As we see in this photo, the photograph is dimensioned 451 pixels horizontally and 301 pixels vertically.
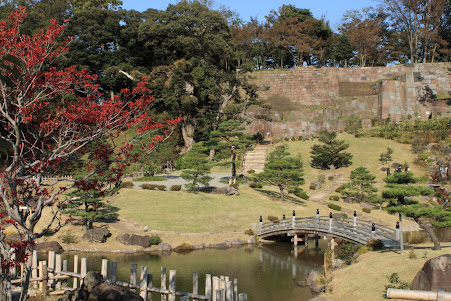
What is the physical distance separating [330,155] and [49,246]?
3535cm

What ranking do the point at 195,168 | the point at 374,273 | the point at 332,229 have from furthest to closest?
the point at 195,168, the point at 332,229, the point at 374,273

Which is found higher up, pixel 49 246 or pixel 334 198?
pixel 334 198

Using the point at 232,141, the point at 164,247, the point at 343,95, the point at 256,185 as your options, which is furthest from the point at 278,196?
the point at 343,95

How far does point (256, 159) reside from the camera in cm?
5612

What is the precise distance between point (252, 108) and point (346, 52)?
78.6 feet

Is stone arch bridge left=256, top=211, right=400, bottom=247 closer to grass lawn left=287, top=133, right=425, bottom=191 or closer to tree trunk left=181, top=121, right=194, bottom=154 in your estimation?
grass lawn left=287, top=133, right=425, bottom=191

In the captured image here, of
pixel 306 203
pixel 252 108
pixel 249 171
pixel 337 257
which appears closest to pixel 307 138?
pixel 252 108

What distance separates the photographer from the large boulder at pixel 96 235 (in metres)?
29.7

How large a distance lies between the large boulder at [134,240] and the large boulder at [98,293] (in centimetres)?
1603

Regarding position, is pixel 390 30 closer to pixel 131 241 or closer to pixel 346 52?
pixel 346 52

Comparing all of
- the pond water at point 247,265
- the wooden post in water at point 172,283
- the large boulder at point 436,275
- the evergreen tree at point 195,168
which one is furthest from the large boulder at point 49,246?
the large boulder at point 436,275

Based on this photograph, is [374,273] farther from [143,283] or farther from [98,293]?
[98,293]

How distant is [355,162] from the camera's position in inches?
2133

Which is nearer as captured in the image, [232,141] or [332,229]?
[332,229]
